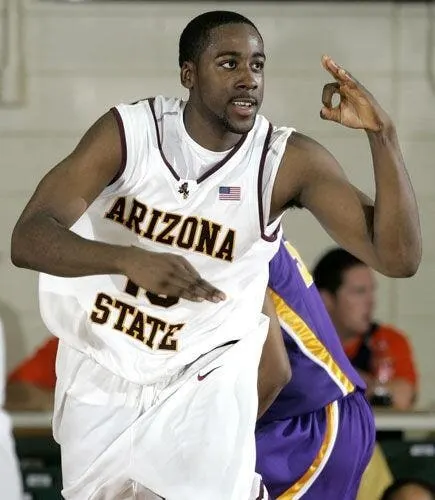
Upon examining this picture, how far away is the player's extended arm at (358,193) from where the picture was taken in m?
3.58

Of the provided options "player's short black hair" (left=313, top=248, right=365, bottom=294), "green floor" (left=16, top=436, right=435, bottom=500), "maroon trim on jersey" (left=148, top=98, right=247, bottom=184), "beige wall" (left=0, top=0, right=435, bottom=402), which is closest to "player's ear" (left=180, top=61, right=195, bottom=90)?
"maroon trim on jersey" (left=148, top=98, right=247, bottom=184)

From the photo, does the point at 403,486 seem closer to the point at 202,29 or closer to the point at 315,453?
the point at 315,453

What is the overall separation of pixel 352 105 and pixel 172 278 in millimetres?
751

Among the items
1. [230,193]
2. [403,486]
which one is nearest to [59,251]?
[230,193]

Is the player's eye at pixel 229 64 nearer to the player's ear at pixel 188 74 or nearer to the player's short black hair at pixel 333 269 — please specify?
the player's ear at pixel 188 74

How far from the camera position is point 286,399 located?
173 inches

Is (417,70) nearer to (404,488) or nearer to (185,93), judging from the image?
(185,93)

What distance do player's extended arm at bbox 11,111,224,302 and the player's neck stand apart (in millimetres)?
225

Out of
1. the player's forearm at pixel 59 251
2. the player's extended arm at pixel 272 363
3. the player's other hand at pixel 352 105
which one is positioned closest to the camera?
the player's forearm at pixel 59 251

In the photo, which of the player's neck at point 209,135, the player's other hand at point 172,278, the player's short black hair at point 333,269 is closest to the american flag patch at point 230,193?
the player's neck at point 209,135

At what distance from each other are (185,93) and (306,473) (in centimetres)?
289

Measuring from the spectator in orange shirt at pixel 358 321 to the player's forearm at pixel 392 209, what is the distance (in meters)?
2.26

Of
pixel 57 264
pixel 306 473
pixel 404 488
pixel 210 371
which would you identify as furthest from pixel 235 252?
pixel 404 488

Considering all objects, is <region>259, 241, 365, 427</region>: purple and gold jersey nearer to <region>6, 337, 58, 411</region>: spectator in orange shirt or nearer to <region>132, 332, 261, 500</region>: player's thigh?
<region>132, 332, 261, 500</region>: player's thigh
